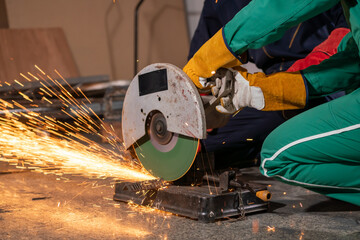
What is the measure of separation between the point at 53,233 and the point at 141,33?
20.6ft

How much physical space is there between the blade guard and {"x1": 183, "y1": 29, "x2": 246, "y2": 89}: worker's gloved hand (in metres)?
0.05

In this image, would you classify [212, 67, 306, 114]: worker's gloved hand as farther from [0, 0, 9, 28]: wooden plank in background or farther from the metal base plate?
[0, 0, 9, 28]: wooden plank in background

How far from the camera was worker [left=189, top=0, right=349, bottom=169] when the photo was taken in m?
3.15

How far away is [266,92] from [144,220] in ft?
2.62

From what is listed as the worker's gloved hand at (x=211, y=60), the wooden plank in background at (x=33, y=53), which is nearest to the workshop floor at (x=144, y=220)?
the worker's gloved hand at (x=211, y=60)

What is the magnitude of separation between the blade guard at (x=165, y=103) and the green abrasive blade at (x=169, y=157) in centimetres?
6

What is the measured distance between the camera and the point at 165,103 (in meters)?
2.21

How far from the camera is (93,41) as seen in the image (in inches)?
293

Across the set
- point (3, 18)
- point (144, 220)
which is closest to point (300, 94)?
point (144, 220)

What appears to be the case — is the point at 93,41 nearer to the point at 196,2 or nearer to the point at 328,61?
the point at 196,2

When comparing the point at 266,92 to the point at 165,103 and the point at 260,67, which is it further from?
the point at 260,67

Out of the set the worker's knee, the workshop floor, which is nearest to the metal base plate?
the workshop floor

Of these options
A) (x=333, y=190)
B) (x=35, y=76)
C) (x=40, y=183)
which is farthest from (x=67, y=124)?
(x=333, y=190)

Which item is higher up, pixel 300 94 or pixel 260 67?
pixel 260 67
